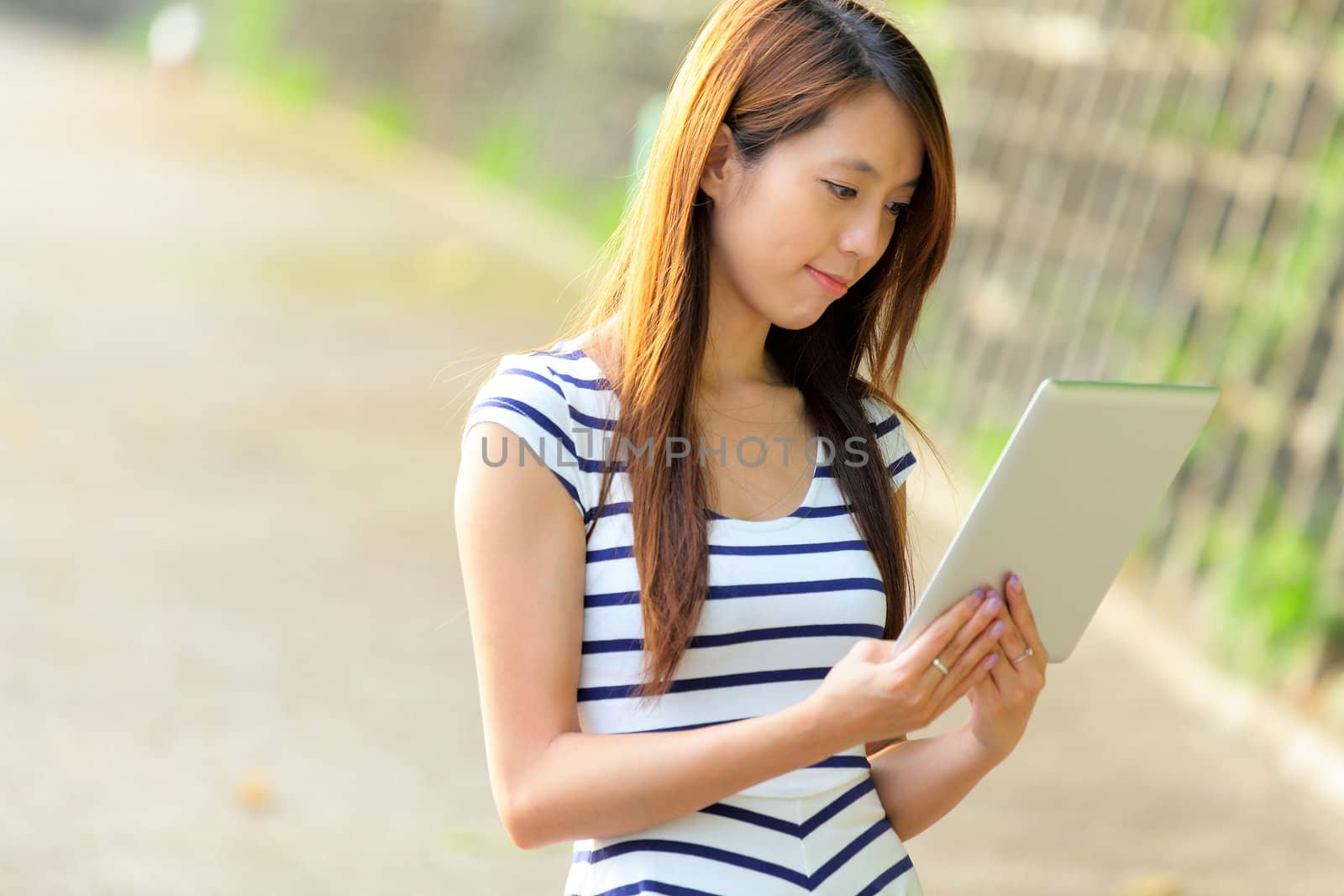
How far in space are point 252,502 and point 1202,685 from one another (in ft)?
10.5

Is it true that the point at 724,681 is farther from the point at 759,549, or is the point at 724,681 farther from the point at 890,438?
the point at 890,438

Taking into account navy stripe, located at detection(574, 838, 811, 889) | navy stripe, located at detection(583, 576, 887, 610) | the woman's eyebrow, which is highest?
the woman's eyebrow

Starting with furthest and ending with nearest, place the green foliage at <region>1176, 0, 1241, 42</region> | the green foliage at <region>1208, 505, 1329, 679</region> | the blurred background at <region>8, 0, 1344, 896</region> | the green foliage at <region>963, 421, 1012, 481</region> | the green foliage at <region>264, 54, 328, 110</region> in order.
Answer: the green foliage at <region>264, 54, 328, 110</region> < the green foliage at <region>963, 421, 1012, 481</region> < the green foliage at <region>1176, 0, 1241, 42</region> < the green foliage at <region>1208, 505, 1329, 679</region> < the blurred background at <region>8, 0, 1344, 896</region>

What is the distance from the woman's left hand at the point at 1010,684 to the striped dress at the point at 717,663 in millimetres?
155

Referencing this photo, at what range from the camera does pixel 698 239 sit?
1.79 m

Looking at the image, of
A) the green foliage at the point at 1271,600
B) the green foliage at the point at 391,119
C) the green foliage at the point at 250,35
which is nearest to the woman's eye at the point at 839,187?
the green foliage at the point at 1271,600

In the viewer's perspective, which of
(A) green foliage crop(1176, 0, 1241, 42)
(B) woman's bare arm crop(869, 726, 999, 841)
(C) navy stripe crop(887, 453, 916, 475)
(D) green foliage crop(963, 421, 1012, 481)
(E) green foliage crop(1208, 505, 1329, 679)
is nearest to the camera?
(B) woman's bare arm crop(869, 726, 999, 841)

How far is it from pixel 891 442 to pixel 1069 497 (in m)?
0.42

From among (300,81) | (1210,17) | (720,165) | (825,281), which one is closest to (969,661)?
(825,281)

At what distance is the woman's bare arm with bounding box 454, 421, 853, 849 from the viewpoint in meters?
1.57

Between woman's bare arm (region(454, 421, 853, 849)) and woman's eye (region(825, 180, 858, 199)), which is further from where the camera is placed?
woman's eye (region(825, 180, 858, 199))

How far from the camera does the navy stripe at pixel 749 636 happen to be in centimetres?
166

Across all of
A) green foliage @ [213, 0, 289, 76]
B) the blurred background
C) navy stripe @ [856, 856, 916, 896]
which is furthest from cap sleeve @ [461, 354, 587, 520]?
green foliage @ [213, 0, 289, 76]

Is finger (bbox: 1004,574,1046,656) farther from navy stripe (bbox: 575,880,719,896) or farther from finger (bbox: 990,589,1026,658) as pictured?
navy stripe (bbox: 575,880,719,896)
